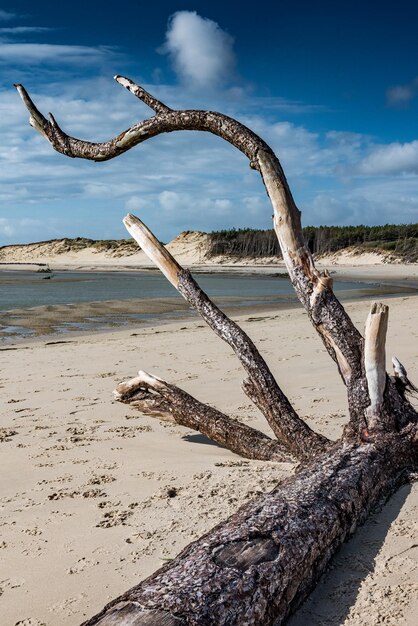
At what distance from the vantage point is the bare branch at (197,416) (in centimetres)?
444

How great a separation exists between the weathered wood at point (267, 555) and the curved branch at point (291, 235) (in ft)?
2.98

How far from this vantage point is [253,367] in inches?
177

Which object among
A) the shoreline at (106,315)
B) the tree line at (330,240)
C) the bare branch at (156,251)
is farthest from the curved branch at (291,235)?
the tree line at (330,240)

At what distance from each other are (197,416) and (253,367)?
61cm

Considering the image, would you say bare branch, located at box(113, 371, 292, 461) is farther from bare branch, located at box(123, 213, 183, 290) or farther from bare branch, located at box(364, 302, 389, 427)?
bare branch, located at box(123, 213, 183, 290)

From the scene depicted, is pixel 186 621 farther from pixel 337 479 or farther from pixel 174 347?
pixel 174 347

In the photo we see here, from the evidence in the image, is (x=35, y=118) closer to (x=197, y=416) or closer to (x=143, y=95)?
(x=143, y=95)

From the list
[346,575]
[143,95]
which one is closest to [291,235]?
[143,95]

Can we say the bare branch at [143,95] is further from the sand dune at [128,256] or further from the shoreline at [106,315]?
the sand dune at [128,256]

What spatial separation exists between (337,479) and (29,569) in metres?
1.54

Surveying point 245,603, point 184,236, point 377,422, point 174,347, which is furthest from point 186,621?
point 184,236

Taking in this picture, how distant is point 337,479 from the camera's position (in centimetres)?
308

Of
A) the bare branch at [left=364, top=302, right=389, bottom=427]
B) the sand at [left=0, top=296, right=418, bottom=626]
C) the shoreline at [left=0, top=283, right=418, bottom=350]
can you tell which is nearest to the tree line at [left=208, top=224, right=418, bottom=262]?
the shoreline at [left=0, top=283, right=418, bottom=350]

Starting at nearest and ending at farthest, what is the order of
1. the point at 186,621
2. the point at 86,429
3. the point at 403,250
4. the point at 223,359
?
1. the point at 186,621
2. the point at 86,429
3. the point at 223,359
4. the point at 403,250
